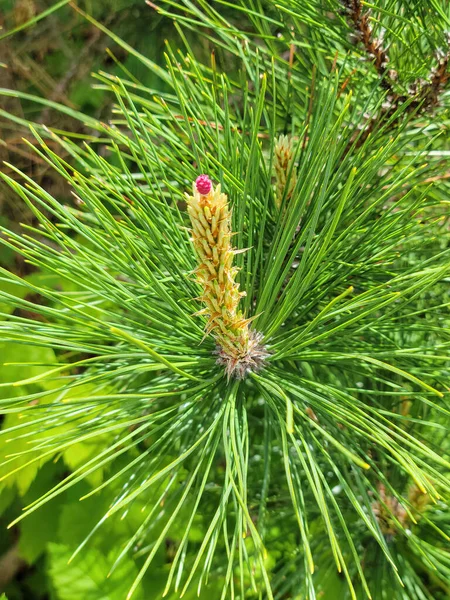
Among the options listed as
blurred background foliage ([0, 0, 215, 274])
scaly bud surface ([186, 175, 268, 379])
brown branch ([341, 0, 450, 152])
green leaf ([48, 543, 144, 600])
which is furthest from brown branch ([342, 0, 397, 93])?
blurred background foliage ([0, 0, 215, 274])

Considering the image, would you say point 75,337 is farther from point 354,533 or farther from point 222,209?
point 354,533

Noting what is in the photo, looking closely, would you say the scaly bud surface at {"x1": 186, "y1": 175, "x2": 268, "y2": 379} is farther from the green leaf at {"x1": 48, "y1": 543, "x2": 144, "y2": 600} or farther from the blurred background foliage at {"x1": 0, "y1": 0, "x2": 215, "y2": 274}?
the blurred background foliage at {"x1": 0, "y1": 0, "x2": 215, "y2": 274}

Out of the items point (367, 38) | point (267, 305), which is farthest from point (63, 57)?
point (267, 305)

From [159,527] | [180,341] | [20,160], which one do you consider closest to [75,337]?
[180,341]

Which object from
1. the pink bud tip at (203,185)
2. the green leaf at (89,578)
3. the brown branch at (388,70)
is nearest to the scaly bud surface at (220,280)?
the pink bud tip at (203,185)

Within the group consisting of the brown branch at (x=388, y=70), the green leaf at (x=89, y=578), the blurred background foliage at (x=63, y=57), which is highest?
the blurred background foliage at (x=63, y=57)

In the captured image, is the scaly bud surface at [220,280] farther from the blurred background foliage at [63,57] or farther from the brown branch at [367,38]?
the blurred background foliage at [63,57]

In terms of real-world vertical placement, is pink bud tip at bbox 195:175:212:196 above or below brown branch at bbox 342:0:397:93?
below

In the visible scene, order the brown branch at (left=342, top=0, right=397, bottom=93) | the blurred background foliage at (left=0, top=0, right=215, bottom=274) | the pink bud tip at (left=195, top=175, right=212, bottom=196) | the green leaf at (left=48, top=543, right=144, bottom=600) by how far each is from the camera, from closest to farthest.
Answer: the pink bud tip at (left=195, top=175, right=212, bottom=196) < the brown branch at (left=342, top=0, right=397, bottom=93) < the green leaf at (left=48, top=543, right=144, bottom=600) < the blurred background foliage at (left=0, top=0, right=215, bottom=274)
